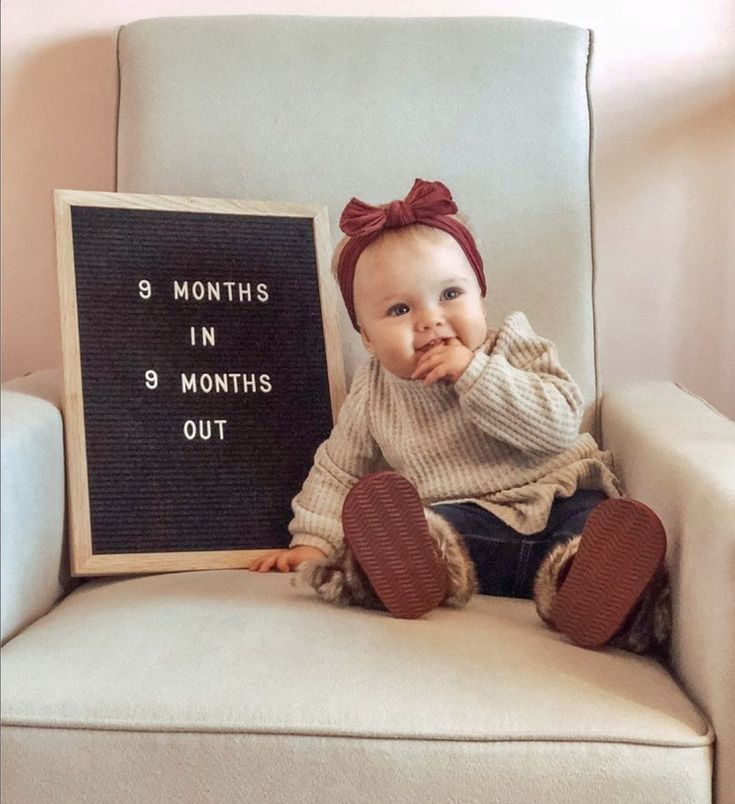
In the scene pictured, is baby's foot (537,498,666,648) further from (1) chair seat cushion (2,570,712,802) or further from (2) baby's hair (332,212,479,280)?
(2) baby's hair (332,212,479,280)

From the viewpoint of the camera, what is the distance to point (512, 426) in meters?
1.20

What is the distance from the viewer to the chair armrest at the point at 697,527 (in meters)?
0.88

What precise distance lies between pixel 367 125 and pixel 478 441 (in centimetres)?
48

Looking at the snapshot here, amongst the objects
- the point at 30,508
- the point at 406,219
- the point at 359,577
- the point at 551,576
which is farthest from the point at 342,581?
the point at 406,219

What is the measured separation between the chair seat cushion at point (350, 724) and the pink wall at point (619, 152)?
0.85 meters

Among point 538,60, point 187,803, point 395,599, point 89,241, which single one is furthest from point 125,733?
point 538,60

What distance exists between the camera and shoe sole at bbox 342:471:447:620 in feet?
3.48

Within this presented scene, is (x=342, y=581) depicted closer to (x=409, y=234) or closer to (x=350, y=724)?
(x=350, y=724)

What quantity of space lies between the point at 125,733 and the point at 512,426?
546 mm

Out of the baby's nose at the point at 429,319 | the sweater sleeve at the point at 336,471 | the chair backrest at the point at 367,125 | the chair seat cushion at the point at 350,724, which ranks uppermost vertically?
the chair backrest at the point at 367,125

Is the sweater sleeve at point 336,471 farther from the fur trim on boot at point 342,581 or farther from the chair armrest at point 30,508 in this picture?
the chair armrest at point 30,508

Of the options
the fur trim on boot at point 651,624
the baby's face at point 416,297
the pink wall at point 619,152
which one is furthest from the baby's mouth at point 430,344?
the pink wall at point 619,152

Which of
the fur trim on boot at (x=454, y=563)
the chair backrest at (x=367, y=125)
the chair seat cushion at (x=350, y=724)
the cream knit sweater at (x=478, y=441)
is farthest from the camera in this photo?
the chair backrest at (x=367, y=125)

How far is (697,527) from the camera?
3.13 feet
